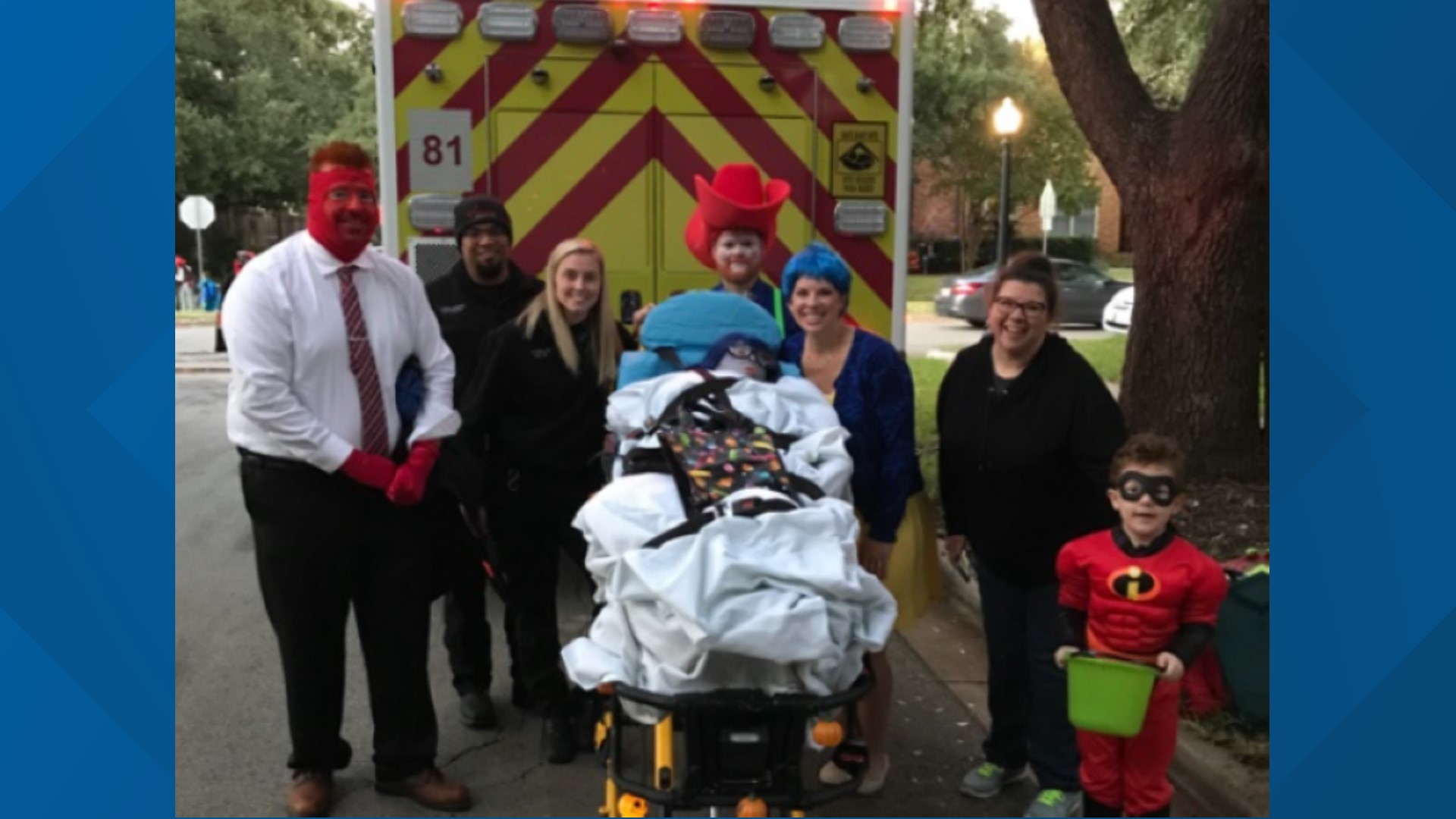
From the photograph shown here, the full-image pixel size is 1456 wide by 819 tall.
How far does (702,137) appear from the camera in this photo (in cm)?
561

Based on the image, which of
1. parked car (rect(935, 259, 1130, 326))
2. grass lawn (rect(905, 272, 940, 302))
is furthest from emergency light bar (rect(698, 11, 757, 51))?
grass lawn (rect(905, 272, 940, 302))

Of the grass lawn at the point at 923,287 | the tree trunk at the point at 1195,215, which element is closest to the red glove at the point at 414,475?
the tree trunk at the point at 1195,215

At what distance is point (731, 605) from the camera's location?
2.79 metres

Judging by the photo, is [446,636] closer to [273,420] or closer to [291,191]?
[273,420]

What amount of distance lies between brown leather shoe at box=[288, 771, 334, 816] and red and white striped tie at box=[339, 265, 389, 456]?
112 cm

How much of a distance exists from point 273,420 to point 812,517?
1.68m

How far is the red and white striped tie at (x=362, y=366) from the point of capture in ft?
12.8

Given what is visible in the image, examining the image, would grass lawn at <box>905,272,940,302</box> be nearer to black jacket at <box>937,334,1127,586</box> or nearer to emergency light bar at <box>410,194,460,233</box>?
emergency light bar at <box>410,194,460,233</box>

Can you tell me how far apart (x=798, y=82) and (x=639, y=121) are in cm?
73

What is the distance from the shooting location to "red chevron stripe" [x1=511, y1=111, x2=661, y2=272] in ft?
18.2

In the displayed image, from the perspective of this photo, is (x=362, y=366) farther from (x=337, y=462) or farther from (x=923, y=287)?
(x=923, y=287)

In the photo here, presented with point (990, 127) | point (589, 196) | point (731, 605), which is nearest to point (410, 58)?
point (589, 196)

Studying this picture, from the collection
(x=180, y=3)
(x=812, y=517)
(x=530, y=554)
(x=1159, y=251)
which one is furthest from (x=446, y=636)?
(x=180, y=3)

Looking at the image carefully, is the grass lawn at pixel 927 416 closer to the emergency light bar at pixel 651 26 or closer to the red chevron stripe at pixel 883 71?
the red chevron stripe at pixel 883 71
